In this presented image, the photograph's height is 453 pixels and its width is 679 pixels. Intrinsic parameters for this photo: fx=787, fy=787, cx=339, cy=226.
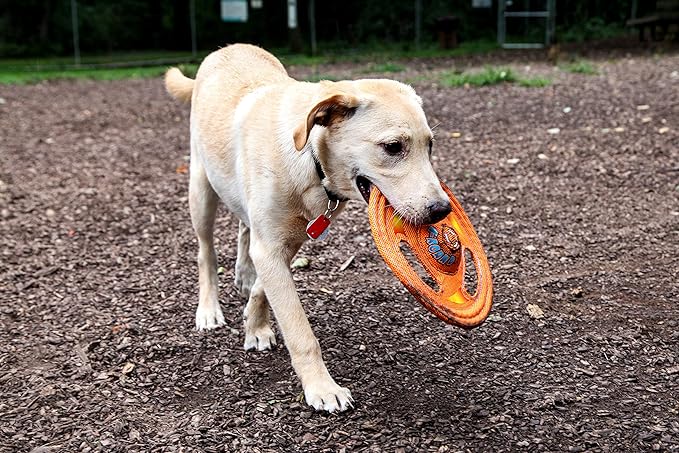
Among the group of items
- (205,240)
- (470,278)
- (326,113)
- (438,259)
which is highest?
(326,113)

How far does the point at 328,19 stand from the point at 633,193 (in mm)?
17007

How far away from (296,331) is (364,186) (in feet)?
2.30

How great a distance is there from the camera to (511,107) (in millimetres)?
10031

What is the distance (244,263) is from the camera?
454 centimetres

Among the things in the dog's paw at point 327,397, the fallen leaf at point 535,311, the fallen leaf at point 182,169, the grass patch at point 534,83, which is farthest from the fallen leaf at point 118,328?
the grass patch at point 534,83

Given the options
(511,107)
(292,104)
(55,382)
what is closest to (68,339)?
(55,382)

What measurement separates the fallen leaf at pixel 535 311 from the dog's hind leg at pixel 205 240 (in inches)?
66.9

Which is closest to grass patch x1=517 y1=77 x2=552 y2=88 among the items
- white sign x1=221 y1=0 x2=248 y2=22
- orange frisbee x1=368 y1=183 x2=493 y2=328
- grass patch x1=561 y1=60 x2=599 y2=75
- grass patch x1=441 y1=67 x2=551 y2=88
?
grass patch x1=441 y1=67 x2=551 y2=88

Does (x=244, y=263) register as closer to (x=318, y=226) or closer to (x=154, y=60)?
(x=318, y=226)

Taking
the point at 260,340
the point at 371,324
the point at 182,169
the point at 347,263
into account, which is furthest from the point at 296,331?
the point at 182,169

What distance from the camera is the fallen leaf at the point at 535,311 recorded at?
14.0ft

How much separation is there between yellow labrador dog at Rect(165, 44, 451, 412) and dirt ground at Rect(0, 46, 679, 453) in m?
0.34

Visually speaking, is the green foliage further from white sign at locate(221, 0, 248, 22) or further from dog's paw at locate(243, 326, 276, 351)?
white sign at locate(221, 0, 248, 22)

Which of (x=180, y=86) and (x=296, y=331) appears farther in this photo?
(x=180, y=86)
